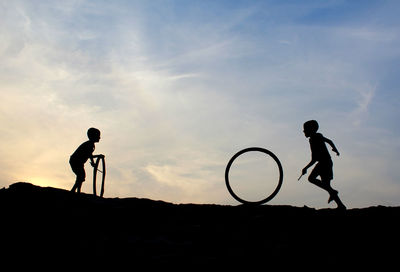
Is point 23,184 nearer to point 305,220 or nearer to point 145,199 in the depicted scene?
point 145,199

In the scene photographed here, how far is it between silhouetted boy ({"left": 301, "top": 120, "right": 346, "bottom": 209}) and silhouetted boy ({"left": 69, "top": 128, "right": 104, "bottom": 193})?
6.74 meters

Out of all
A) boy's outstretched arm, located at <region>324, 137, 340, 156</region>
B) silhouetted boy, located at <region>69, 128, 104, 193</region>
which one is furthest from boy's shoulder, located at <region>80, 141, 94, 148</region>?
boy's outstretched arm, located at <region>324, 137, 340, 156</region>

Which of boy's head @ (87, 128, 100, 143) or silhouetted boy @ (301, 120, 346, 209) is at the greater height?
boy's head @ (87, 128, 100, 143)

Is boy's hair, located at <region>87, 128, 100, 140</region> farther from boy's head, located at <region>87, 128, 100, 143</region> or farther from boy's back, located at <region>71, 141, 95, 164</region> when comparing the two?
boy's back, located at <region>71, 141, 95, 164</region>

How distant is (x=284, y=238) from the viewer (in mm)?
9211

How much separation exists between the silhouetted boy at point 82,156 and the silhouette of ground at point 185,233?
1473 mm

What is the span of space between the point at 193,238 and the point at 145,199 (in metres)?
3.74

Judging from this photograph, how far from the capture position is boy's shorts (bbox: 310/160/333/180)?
12203 mm

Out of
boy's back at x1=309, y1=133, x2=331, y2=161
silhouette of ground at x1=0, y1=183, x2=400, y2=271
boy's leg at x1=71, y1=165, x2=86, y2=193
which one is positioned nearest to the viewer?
silhouette of ground at x1=0, y1=183, x2=400, y2=271

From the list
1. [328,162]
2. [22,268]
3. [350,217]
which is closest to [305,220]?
[350,217]

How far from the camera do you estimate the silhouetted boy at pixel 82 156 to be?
550 inches

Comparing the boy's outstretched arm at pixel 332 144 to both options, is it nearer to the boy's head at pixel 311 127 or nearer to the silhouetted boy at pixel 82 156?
the boy's head at pixel 311 127

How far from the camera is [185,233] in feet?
32.0

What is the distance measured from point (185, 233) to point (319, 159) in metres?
4.76
